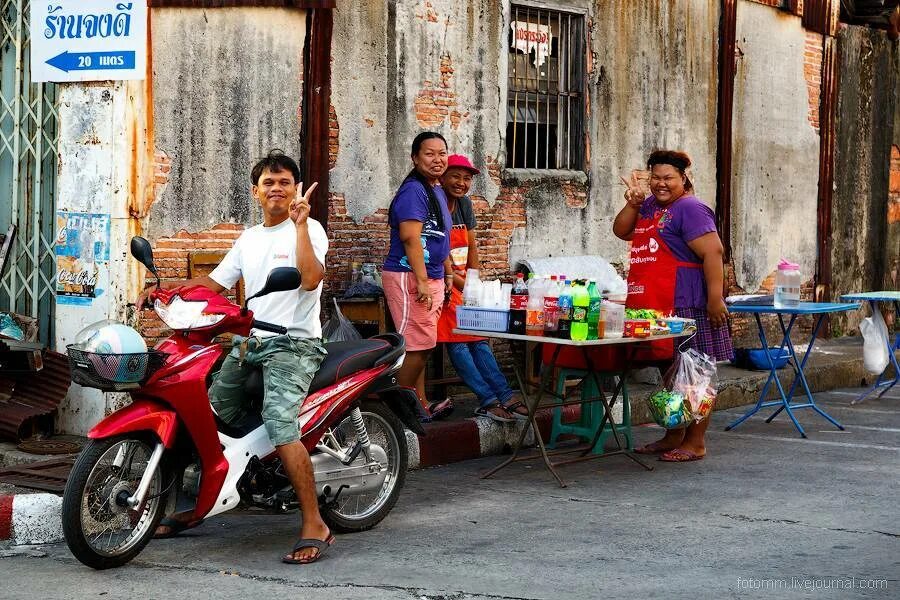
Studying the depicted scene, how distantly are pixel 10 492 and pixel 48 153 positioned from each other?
8.42ft

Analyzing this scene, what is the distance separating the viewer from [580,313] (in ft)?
24.7

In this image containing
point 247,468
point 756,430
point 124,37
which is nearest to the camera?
point 247,468

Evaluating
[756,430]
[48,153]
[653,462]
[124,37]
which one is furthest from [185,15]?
[756,430]

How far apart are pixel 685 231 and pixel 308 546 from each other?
3.45 meters

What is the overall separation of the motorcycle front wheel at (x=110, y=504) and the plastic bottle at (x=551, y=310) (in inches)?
107

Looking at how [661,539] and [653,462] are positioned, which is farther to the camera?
[653,462]

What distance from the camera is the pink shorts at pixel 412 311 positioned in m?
8.65

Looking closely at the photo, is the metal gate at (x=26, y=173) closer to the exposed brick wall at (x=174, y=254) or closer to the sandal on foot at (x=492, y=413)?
the exposed brick wall at (x=174, y=254)

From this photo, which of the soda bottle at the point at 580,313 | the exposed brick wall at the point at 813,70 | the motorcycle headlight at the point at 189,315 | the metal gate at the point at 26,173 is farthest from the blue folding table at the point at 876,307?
the motorcycle headlight at the point at 189,315

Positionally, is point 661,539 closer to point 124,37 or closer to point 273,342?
point 273,342

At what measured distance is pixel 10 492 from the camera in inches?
269

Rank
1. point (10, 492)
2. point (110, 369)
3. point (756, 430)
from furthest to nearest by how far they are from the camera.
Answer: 1. point (756, 430)
2. point (10, 492)
3. point (110, 369)

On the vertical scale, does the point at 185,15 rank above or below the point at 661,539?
above

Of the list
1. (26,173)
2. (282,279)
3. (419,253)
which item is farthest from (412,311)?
(282,279)
